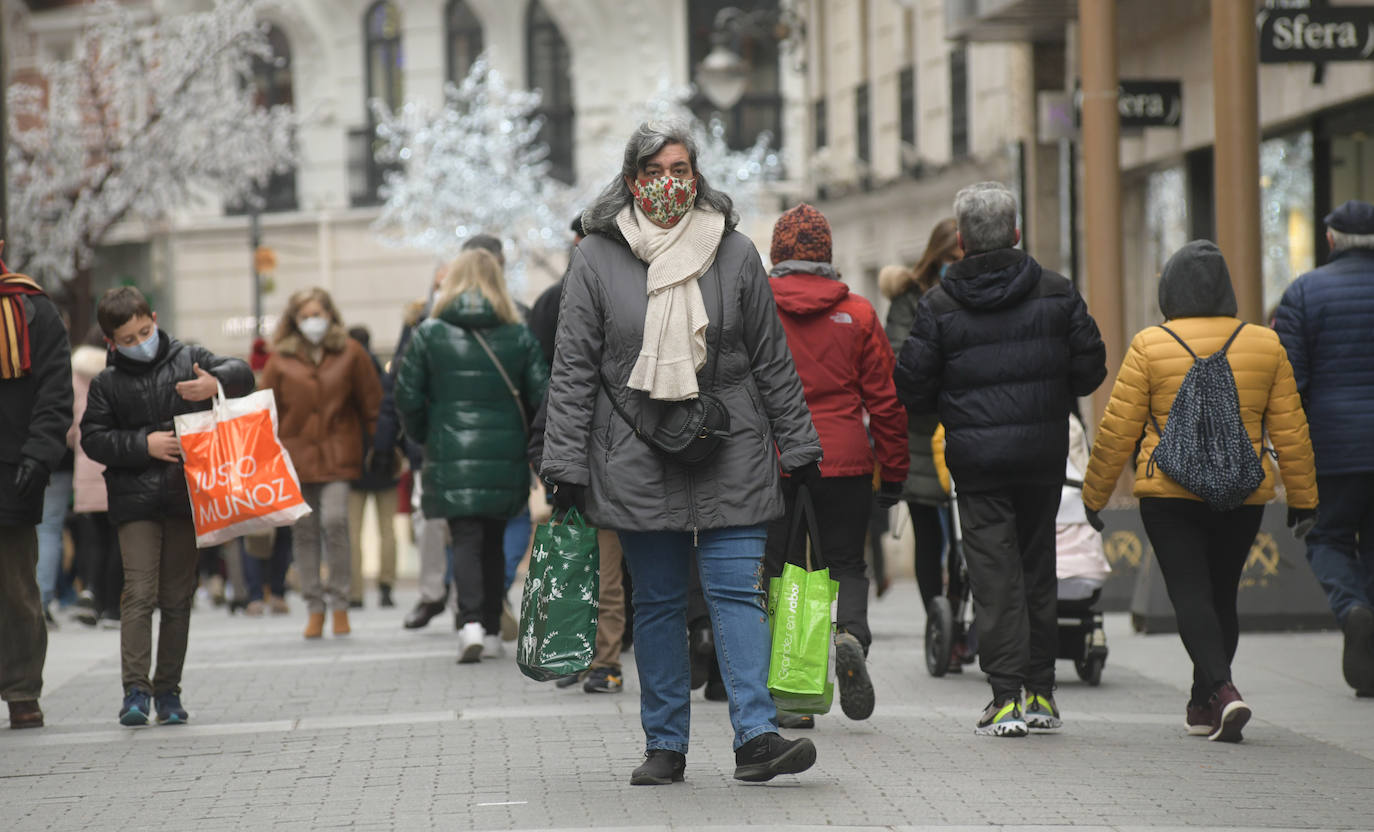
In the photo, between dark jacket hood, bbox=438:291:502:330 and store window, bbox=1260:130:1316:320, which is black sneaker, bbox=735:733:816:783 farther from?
store window, bbox=1260:130:1316:320

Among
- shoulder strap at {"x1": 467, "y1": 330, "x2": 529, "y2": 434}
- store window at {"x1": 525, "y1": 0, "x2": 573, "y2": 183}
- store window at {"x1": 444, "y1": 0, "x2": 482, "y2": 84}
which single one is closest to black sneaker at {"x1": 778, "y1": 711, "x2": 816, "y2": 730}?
shoulder strap at {"x1": 467, "y1": 330, "x2": 529, "y2": 434}

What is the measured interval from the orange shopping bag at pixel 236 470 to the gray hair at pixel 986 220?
2.84 m

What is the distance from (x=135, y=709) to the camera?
→ 8.97 m

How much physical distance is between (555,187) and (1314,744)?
113 ft

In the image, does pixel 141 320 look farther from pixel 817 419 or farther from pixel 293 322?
pixel 293 322

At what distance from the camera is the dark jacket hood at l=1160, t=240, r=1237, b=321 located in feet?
27.0

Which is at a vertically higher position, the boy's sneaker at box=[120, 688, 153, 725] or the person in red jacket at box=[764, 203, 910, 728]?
the person in red jacket at box=[764, 203, 910, 728]

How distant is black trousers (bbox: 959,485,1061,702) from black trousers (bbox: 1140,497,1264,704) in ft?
1.32

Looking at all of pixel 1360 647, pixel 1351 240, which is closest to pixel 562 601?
pixel 1360 647

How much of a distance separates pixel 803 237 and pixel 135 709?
3266 millimetres

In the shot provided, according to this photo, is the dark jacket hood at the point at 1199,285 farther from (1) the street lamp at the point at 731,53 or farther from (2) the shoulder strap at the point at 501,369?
(1) the street lamp at the point at 731,53

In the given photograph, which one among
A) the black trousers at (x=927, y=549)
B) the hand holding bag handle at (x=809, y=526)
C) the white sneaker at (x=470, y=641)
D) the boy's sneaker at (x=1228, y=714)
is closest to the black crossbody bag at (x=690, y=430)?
the hand holding bag handle at (x=809, y=526)

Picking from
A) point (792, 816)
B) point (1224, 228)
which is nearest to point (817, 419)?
point (792, 816)

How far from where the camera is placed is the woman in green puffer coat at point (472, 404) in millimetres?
10984
